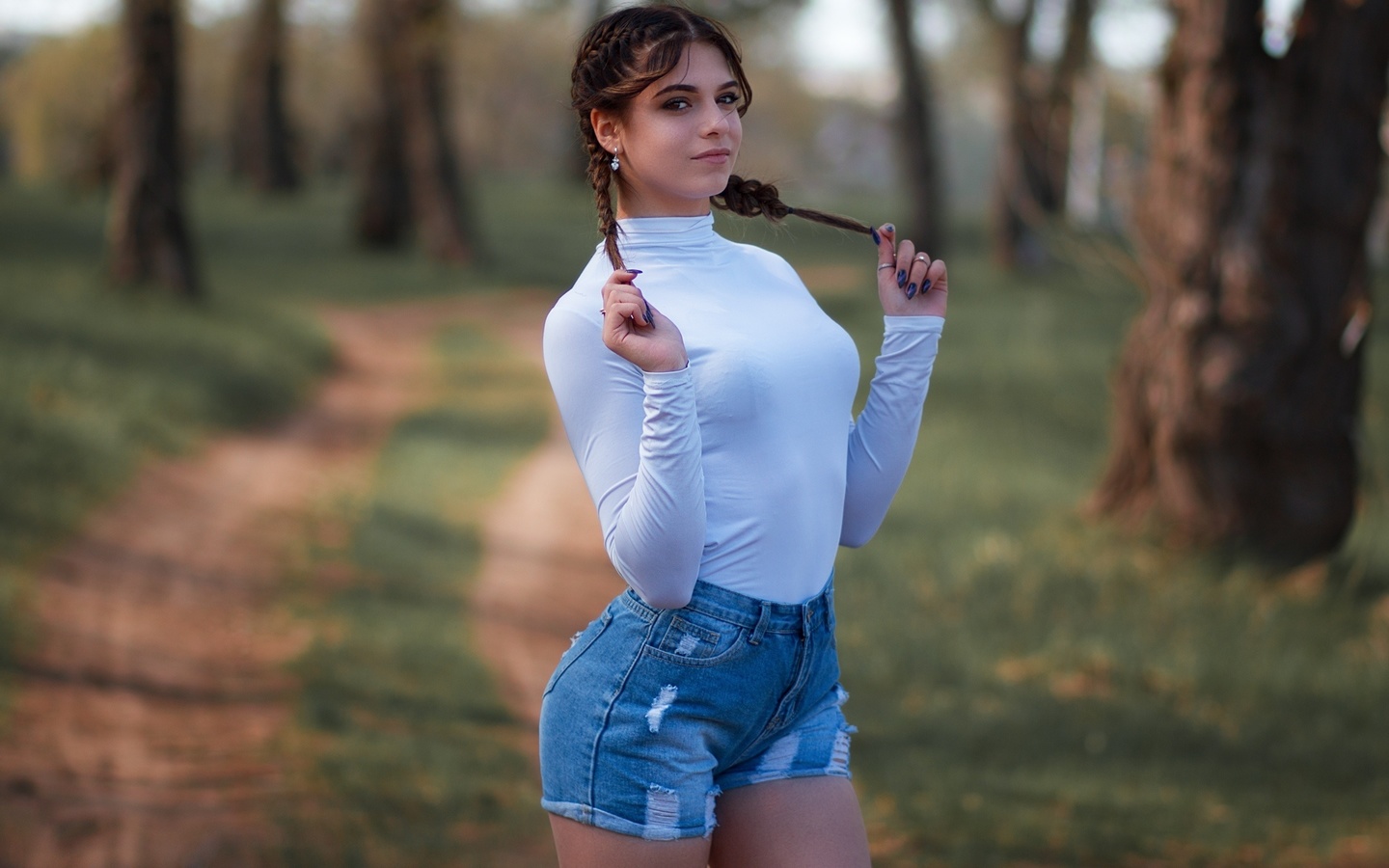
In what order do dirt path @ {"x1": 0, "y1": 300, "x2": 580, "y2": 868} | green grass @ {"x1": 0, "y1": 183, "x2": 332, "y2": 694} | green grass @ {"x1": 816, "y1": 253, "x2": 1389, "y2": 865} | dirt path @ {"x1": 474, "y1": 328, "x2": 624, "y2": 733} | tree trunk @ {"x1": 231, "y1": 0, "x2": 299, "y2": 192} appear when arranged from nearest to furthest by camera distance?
dirt path @ {"x1": 0, "y1": 300, "x2": 580, "y2": 868} < green grass @ {"x1": 816, "y1": 253, "x2": 1389, "y2": 865} < dirt path @ {"x1": 474, "y1": 328, "x2": 624, "y2": 733} < green grass @ {"x1": 0, "y1": 183, "x2": 332, "y2": 694} < tree trunk @ {"x1": 231, "y1": 0, "x2": 299, "y2": 192}

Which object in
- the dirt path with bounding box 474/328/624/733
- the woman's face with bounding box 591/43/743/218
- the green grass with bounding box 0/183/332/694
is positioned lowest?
the dirt path with bounding box 474/328/624/733

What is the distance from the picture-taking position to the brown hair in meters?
2.32

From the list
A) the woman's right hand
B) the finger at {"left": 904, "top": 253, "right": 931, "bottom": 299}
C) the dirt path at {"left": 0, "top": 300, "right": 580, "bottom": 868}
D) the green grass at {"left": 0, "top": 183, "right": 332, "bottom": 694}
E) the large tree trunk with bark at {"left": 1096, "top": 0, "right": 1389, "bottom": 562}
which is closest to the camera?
the woman's right hand

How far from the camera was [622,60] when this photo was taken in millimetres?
2352

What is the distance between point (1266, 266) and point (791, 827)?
5966mm

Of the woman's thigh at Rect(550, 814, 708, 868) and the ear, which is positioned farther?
the ear

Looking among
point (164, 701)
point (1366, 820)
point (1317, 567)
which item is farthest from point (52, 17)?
point (1366, 820)

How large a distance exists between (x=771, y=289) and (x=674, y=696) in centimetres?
68

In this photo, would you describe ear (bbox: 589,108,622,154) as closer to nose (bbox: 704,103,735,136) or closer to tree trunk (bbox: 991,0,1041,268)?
nose (bbox: 704,103,735,136)

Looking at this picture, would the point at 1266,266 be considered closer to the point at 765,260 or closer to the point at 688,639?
the point at 765,260

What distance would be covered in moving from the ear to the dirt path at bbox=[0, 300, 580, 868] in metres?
3.12

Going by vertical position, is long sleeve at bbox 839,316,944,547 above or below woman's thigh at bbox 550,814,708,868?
above

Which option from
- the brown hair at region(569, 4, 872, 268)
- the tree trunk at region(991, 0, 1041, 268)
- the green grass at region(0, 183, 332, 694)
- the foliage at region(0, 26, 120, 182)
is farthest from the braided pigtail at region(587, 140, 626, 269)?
the foliage at region(0, 26, 120, 182)

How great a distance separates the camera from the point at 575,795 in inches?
90.5
